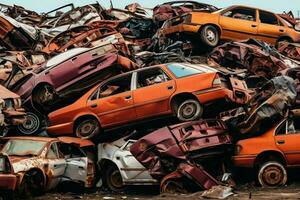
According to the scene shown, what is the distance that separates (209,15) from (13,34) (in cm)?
760

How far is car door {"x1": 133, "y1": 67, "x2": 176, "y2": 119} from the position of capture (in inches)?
506

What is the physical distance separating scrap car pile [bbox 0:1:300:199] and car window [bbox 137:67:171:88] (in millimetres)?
24

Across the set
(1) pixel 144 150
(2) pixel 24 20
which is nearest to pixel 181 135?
(1) pixel 144 150

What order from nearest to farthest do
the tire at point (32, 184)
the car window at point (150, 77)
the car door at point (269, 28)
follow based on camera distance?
1. the tire at point (32, 184)
2. the car window at point (150, 77)
3. the car door at point (269, 28)

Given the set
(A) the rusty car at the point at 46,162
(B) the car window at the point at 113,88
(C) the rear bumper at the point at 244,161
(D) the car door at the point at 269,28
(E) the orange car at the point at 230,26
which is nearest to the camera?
(A) the rusty car at the point at 46,162

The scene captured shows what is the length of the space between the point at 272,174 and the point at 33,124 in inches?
258

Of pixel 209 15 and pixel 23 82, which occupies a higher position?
pixel 209 15

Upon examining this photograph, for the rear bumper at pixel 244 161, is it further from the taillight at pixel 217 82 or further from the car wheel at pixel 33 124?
the car wheel at pixel 33 124

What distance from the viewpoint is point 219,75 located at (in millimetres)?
12703

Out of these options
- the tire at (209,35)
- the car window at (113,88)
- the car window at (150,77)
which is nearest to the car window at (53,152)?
the car window at (113,88)

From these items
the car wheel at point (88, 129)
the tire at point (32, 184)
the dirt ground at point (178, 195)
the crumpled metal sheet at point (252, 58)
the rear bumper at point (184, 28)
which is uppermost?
the rear bumper at point (184, 28)

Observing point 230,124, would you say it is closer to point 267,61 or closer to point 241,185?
point 241,185

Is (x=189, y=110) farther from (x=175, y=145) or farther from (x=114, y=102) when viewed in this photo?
(x=114, y=102)

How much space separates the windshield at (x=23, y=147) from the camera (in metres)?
11.9
